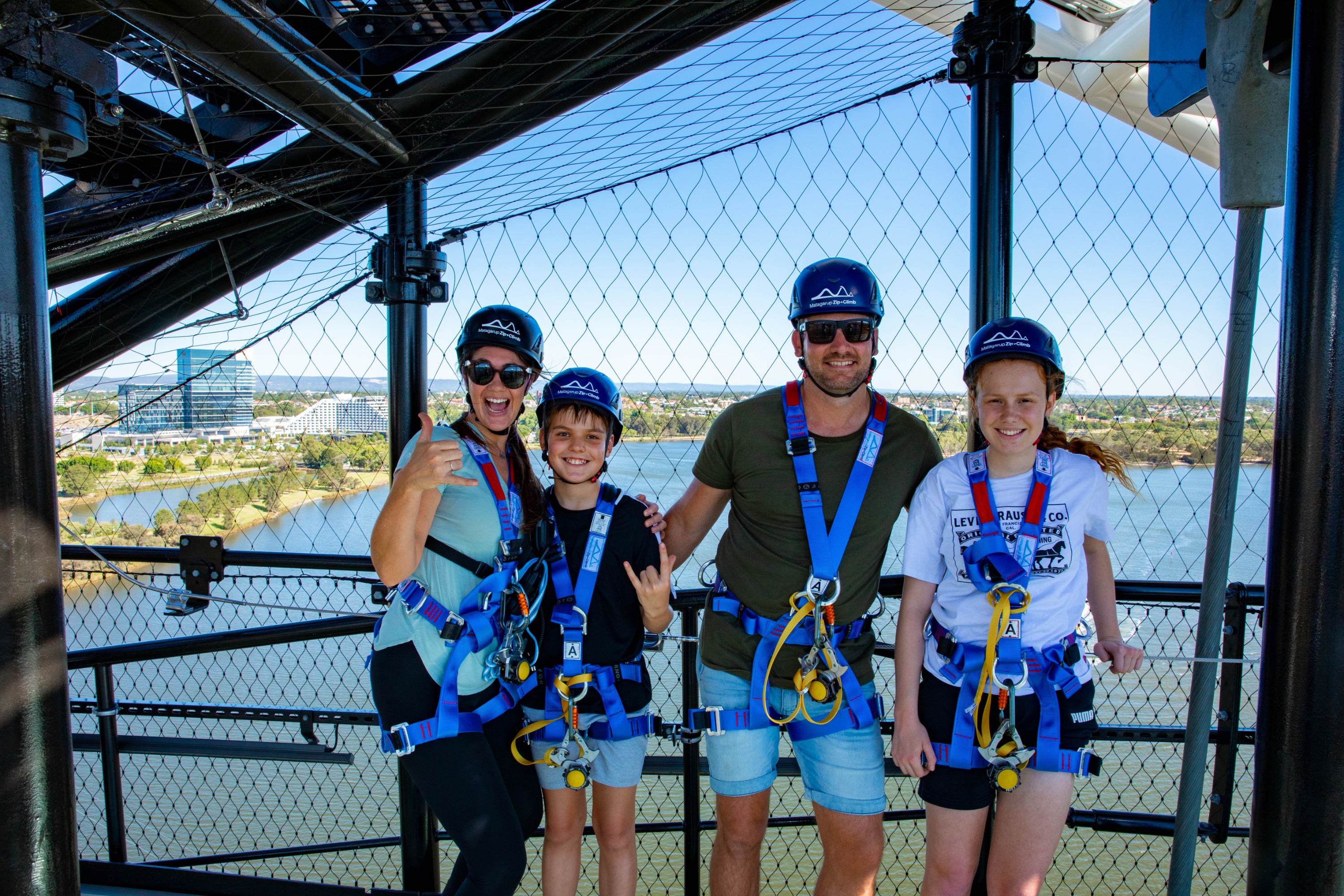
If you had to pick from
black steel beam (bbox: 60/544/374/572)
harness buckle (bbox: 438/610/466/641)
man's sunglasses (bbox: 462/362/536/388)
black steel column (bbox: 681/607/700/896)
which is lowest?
black steel column (bbox: 681/607/700/896)

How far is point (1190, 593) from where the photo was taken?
6.74ft

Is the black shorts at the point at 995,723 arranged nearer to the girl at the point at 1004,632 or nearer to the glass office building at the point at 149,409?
the girl at the point at 1004,632

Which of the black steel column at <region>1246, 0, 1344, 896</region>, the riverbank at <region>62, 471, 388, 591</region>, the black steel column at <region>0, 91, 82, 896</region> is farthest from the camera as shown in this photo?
the riverbank at <region>62, 471, 388, 591</region>

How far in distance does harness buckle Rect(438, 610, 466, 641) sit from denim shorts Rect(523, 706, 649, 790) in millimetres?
299

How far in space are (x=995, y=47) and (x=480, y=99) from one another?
60.7 inches

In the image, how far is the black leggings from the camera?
174 centimetres

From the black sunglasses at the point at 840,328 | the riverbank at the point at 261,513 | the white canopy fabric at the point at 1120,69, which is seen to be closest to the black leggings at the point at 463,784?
the riverbank at the point at 261,513

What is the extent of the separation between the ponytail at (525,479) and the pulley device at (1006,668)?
3.23 ft

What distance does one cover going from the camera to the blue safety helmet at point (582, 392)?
1969mm

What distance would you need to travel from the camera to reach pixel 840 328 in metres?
1.92

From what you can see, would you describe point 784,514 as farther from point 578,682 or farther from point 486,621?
point 486,621

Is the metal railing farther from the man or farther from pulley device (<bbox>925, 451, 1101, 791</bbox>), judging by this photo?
pulley device (<bbox>925, 451, 1101, 791</bbox>)

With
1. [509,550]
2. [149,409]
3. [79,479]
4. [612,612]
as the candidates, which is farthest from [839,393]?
[79,479]

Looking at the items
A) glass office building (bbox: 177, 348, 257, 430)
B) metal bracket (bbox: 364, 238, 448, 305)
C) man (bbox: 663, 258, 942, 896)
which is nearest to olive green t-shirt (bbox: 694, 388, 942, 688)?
man (bbox: 663, 258, 942, 896)
